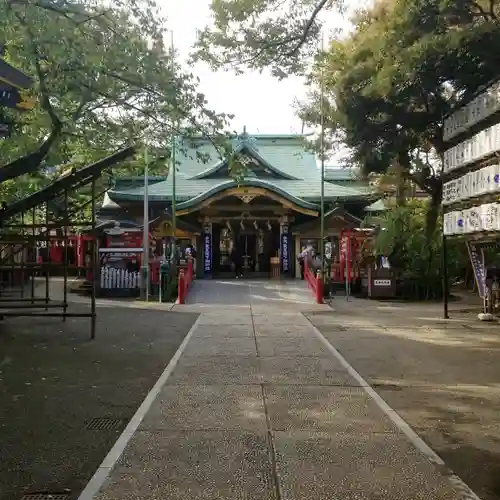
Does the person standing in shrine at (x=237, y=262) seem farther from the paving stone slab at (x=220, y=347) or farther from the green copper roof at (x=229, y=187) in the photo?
the paving stone slab at (x=220, y=347)

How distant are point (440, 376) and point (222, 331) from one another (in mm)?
5458

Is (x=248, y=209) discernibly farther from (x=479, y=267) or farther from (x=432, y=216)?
(x=479, y=267)

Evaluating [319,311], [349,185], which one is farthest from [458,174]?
[349,185]

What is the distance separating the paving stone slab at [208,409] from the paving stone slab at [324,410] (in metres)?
0.17

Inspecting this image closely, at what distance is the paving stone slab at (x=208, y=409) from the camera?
5959mm

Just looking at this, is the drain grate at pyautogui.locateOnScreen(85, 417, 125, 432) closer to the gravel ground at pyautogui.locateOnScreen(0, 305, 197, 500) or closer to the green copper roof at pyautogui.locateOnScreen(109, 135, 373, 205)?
the gravel ground at pyautogui.locateOnScreen(0, 305, 197, 500)

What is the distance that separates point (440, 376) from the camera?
8.64 m

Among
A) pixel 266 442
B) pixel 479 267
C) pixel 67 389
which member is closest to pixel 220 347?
pixel 67 389

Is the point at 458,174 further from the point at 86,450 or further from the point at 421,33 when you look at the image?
the point at 86,450

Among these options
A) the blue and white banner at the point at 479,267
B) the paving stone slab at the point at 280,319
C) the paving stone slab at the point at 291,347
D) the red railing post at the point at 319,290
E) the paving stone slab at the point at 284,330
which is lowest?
the paving stone slab at the point at 291,347

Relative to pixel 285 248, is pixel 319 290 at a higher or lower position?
lower

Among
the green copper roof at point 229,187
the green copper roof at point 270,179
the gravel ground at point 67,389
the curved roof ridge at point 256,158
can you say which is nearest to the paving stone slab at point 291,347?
the gravel ground at point 67,389

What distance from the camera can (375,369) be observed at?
913 centimetres

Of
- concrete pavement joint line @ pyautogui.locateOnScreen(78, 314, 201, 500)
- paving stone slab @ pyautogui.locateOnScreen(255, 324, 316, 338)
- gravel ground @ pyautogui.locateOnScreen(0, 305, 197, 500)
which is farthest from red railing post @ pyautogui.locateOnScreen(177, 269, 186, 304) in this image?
concrete pavement joint line @ pyautogui.locateOnScreen(78, 314, 201, 500)
